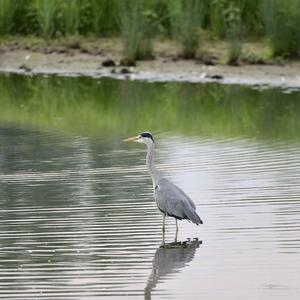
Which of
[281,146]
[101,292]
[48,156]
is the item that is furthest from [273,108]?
[101,292]

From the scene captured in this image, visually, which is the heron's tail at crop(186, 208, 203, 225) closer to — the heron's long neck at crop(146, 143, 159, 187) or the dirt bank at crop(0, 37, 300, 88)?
the heron's long neck at crop(146, 143, 159, 187)

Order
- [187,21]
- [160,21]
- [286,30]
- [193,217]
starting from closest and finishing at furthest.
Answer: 1. [193,217]
2. [286,30]
3. [187,21]
4. [160,21]

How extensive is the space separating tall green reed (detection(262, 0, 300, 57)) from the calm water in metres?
2.07

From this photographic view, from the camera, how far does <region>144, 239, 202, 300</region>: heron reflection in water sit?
955cm

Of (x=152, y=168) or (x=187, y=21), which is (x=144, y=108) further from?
(x=152, y=168)

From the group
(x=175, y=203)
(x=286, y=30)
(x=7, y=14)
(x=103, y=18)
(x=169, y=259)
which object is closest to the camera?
(x=169, y=259)

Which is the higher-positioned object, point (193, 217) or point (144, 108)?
→ point (193, 217)

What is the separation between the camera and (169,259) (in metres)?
10.2

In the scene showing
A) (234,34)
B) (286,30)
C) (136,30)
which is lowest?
(136,30)

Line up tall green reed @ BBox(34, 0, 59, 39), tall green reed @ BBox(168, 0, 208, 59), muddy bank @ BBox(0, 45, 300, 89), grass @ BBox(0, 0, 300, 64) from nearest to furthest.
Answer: muddy bank @ BBox(0, 45, 300, 89) < grass @ BBox(0, 0, 300, 64) < tall green reed @ BBox(168, 0, 208, 59) < tall green reed @ BBox(34, 0, 59, 39)

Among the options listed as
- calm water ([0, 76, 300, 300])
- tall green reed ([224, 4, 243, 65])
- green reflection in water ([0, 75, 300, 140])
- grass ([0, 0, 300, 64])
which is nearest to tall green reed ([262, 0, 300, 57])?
grass ([0, 0, 300, 64])

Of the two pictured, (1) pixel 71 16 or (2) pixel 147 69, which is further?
(1) pixel 71 16

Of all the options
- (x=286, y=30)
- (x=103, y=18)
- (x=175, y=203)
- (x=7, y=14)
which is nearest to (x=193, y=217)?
(x=175, y=203)

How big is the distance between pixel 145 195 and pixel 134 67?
34.2ft
